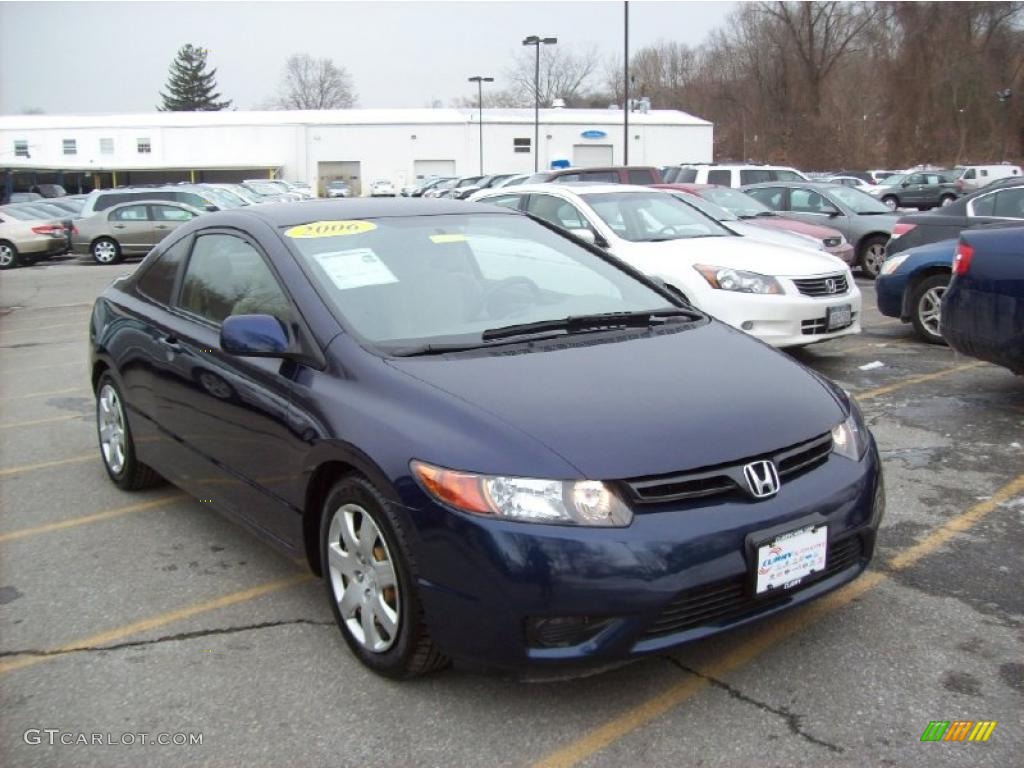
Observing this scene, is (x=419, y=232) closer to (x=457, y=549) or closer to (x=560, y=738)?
(x=457, y=549)

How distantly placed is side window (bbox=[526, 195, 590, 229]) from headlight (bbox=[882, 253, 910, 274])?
290 centimetres

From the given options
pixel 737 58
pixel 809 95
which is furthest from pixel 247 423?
pixel 737 58

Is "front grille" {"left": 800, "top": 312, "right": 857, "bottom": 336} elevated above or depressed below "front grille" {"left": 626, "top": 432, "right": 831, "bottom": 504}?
below

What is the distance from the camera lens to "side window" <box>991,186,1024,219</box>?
9.25 m

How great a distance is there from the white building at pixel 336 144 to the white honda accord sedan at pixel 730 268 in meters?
54.6

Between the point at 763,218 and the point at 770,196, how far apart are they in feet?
8.29

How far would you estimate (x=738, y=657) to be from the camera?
10.5ft

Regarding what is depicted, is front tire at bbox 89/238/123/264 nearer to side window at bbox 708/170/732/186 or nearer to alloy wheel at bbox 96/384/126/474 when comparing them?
side window at bbox 708/170/732/186

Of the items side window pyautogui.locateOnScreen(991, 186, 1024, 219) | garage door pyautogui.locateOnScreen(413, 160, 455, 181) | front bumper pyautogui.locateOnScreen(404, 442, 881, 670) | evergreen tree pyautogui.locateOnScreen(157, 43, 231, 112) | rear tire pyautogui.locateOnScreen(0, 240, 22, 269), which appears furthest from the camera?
evergreen tree pyautogui.locateOnScreen(157, 43, 231, 112)

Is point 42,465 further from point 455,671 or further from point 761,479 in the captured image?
point 761,479

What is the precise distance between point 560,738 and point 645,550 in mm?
639

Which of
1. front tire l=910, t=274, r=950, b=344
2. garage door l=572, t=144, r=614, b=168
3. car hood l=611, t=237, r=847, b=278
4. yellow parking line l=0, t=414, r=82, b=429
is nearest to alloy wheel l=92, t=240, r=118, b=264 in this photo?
yellow parking line l=0, t=414, r=82, b=429

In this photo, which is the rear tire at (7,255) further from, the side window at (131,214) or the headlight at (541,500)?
the headlight at (541,500)

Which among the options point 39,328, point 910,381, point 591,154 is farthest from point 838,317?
point 591,154
